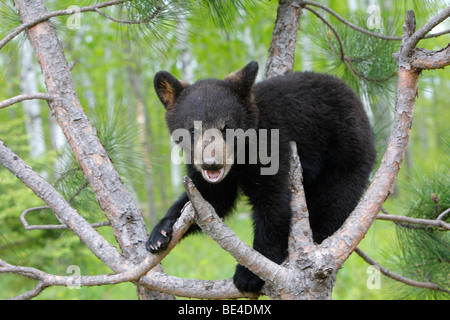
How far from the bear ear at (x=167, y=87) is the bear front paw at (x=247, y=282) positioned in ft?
4.35

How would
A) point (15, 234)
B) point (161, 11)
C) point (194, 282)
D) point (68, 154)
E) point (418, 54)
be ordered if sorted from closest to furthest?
1. point (418, 54)
2. point (194, 282)
3. point (161, 11)
4. point (68, 154)
5. point (15, 234)

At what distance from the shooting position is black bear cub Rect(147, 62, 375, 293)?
9.39ft

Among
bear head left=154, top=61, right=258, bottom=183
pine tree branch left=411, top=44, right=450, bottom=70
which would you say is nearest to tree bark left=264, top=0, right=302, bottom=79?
bear head left=154, top=61, right=258, bottom=183

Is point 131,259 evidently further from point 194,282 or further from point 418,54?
point 418,54

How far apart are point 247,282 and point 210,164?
75cm

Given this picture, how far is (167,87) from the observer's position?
10.6ft

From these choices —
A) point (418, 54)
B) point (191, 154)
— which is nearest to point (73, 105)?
point (191, 154)

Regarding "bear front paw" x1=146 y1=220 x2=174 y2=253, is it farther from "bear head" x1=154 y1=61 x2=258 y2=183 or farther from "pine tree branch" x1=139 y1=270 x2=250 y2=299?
"bear head" x1=154 y1=61 x2=258 y2=183

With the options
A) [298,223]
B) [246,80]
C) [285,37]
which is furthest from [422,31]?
[285,37]

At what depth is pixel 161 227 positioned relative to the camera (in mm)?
2762

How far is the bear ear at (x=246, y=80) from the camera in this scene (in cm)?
306

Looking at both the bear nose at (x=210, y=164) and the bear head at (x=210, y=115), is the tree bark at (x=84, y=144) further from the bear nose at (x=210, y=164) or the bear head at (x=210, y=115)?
the bear nose at (x=210, y=164)

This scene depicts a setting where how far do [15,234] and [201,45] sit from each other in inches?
222

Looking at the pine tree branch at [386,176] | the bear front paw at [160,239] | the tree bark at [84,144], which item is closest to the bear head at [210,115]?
Result: the bear front paw at [160,239]
